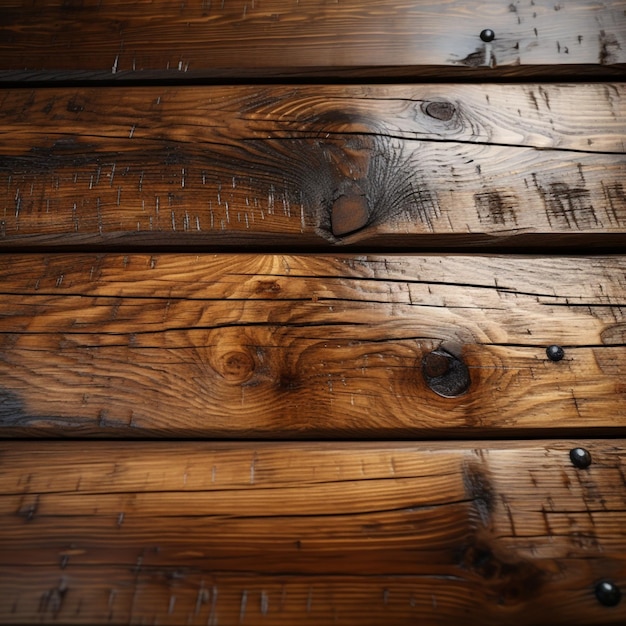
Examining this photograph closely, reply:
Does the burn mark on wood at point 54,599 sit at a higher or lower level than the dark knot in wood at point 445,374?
lower

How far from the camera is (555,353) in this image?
33.2 inches

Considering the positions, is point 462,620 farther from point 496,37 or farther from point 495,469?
point 496,37

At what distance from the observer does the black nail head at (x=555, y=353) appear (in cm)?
84

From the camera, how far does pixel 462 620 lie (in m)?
0.70

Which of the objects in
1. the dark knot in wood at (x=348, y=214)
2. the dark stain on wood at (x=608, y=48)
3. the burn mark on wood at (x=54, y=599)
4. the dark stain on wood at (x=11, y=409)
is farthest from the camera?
the dark stain on wood at (x=608, y=48)

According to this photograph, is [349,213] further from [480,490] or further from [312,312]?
[480,490]

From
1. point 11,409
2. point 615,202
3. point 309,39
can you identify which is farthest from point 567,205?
point 11,409

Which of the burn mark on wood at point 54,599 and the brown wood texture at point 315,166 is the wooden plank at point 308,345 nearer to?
the brown wood texture at point 315,166

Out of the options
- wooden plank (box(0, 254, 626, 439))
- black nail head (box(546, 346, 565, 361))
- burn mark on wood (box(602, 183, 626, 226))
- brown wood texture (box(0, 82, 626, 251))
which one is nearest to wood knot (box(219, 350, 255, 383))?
wooden plank (box(0, 254, 626, 439))

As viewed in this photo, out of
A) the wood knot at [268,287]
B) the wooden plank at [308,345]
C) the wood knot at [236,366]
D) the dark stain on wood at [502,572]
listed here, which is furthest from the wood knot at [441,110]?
the dark stain on wood at [502,572]

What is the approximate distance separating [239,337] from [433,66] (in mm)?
591

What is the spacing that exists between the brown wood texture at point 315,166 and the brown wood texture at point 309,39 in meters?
0.04

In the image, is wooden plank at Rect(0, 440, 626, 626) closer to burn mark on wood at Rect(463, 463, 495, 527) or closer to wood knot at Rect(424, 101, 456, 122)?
burn mark on wood at Rect(463, 463, 495, 527)

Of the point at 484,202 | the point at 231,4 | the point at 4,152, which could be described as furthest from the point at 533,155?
the point at 4,152
